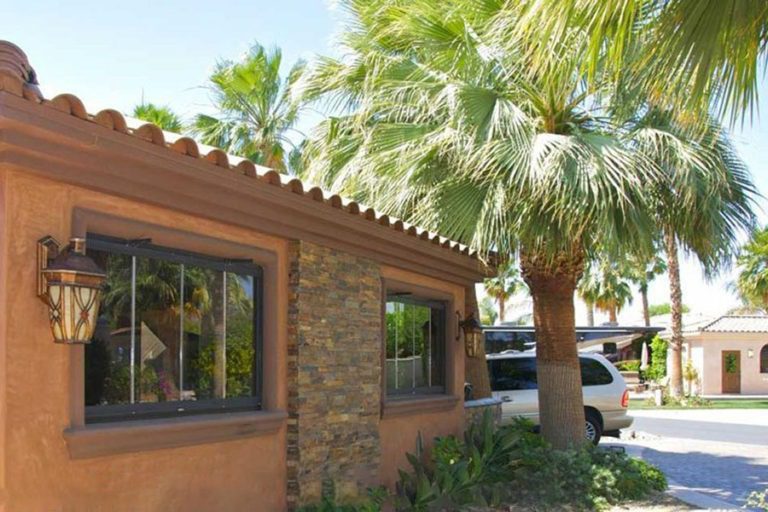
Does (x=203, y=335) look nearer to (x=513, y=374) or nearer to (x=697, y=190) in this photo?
(x=697, y=190)

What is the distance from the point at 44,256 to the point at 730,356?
4373 centimetres

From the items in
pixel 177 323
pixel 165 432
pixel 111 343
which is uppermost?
pixel 177 323

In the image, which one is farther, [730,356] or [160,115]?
[730,356]

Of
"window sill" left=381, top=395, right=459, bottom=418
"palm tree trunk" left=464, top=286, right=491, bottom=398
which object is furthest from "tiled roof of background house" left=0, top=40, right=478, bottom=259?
"palm tree trunk" left=464, top=286, right=491, bottom=398

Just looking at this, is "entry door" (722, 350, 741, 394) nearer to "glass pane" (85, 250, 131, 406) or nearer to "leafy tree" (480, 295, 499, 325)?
"leafy tree" (480, 295, 499, 325)

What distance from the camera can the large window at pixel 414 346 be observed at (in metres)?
10.3

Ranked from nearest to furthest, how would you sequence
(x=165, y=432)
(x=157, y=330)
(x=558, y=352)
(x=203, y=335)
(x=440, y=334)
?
1. (x=165, y=432)
2. (x=157, y=330)
3. (x=203, y=335)
4. (x=440, y=334)
5. (x=558, y=352)

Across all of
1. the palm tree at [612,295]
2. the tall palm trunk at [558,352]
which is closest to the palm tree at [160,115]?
the tall palm trunk at [558,352]

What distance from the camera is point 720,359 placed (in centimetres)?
4394

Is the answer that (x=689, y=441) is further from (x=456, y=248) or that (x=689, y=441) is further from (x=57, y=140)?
(x=57, y=140)

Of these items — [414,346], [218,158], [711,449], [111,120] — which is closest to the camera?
[111,120]

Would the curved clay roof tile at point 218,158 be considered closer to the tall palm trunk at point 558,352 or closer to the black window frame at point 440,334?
the black window frame at point 440,334

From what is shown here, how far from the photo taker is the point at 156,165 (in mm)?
5754

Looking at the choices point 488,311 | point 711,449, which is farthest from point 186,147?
point 488,311
